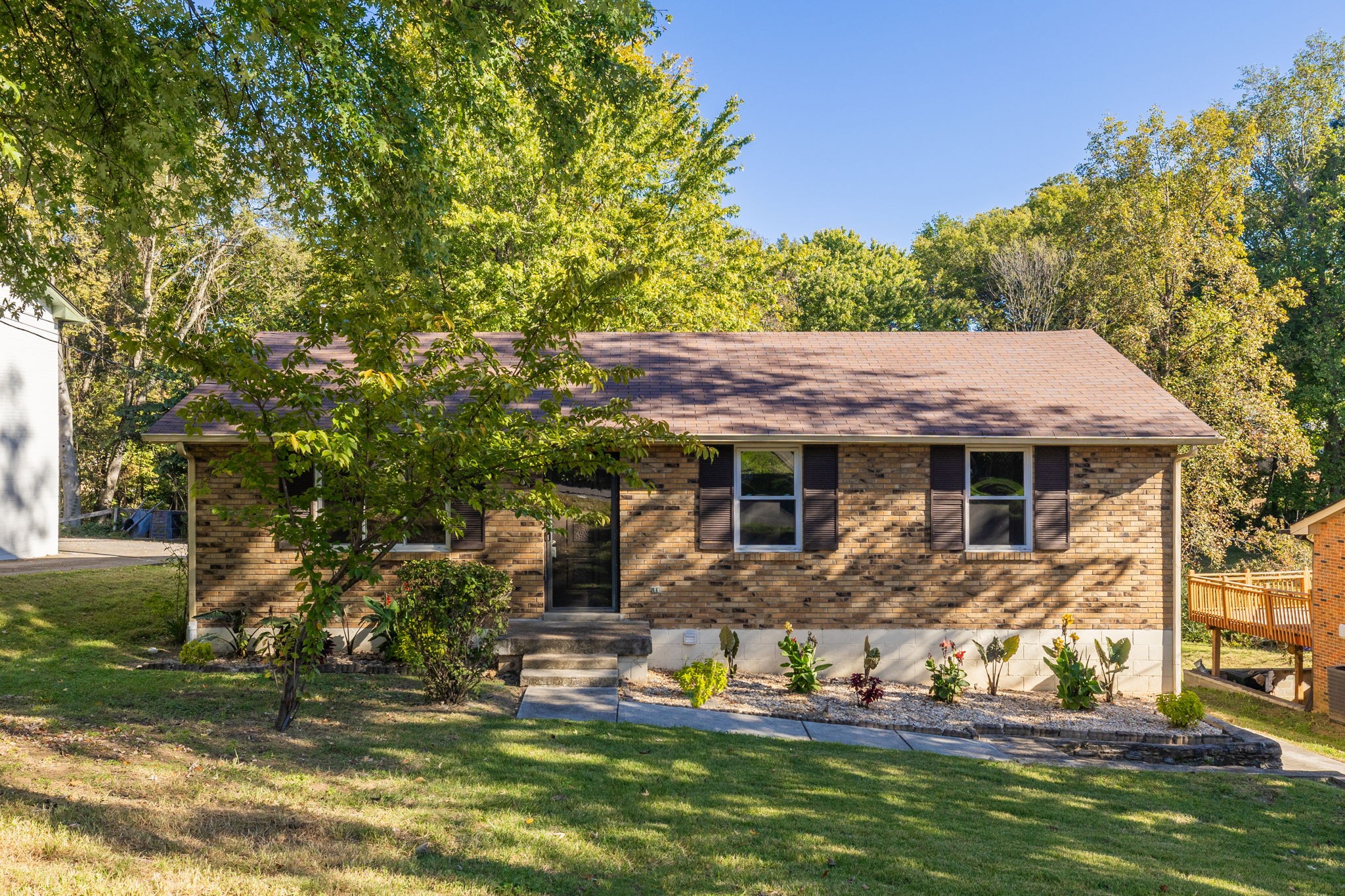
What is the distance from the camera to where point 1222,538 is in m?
21.1

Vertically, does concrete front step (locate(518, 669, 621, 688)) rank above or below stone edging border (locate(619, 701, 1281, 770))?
above

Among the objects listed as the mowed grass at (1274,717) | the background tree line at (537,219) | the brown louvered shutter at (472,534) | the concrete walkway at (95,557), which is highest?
the background tree line at (537,219)

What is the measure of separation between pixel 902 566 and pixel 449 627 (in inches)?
251

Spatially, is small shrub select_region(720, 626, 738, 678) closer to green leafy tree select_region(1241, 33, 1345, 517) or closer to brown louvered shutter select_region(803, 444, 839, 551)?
brown louvered shutter select_region(803, 444, 839, 551)

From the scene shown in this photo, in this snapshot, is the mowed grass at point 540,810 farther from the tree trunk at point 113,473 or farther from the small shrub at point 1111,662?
the tree trunk at point 113,473

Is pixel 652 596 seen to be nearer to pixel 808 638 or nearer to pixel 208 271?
pixel 808 638

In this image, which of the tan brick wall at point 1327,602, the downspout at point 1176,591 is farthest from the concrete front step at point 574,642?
the tan brick wall at point 1327,602

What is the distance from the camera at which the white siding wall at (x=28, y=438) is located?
19969mm

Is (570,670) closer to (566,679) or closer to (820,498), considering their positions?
(566,679)

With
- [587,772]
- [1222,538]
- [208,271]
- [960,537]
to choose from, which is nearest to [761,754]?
[587,772]

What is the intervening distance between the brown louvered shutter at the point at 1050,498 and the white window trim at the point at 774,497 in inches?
130

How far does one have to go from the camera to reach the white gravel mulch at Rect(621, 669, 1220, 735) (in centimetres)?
1023

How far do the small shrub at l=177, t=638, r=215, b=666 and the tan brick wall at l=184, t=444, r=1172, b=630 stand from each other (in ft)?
5.87

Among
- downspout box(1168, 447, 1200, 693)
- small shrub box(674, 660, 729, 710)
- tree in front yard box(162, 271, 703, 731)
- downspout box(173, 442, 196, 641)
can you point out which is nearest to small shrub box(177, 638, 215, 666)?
downspout box(173, 442, 196, 641)
